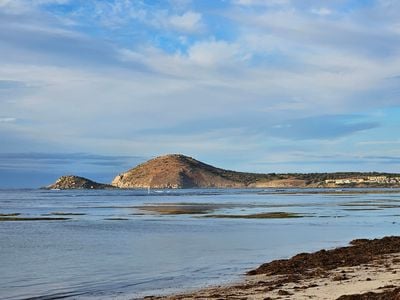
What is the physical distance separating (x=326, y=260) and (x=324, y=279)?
4.90 metres

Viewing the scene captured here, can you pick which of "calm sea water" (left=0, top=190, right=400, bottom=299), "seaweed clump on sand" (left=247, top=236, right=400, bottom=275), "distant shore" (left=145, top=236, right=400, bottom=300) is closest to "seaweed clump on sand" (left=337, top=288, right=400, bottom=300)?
"distant shore" (left=145, top=236, right=400, bottom=300)

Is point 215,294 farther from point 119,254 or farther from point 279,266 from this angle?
point 119,254

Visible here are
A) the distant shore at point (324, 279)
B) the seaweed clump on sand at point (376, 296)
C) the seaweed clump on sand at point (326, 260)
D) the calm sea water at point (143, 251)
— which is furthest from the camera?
the seaweed clump on sand at point (326, 260)

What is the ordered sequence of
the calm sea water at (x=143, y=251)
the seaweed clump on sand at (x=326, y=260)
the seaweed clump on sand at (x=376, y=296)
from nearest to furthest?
the seaweed clump on sand at (x=376, y=296)
the calm sea water at (x=143, y=251)
the seaweed clump on sand at (x=326, y=260)

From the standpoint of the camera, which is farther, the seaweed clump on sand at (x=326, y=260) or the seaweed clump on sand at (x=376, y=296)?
the seaweed clump on sand at (x=326, y=260)

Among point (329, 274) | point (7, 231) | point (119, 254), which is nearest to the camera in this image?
point (329, 274)

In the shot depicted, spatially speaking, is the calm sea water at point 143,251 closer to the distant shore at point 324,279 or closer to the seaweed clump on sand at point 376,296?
the distant shore at point 324,279

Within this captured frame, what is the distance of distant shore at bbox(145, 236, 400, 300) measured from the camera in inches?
627

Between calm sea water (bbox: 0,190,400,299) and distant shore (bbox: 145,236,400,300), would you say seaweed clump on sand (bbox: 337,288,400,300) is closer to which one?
distant shore (bbox: 145,236,400,300)

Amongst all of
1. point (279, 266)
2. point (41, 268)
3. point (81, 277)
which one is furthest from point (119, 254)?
point (279, 266)

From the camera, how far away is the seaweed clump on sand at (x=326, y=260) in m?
21.7

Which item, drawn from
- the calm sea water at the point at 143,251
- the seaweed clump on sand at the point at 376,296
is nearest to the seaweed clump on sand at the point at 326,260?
Answer: the calm sea water at the point at 143,251

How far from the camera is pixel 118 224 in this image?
50.2 meters

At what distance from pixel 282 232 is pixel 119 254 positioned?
14737mm
